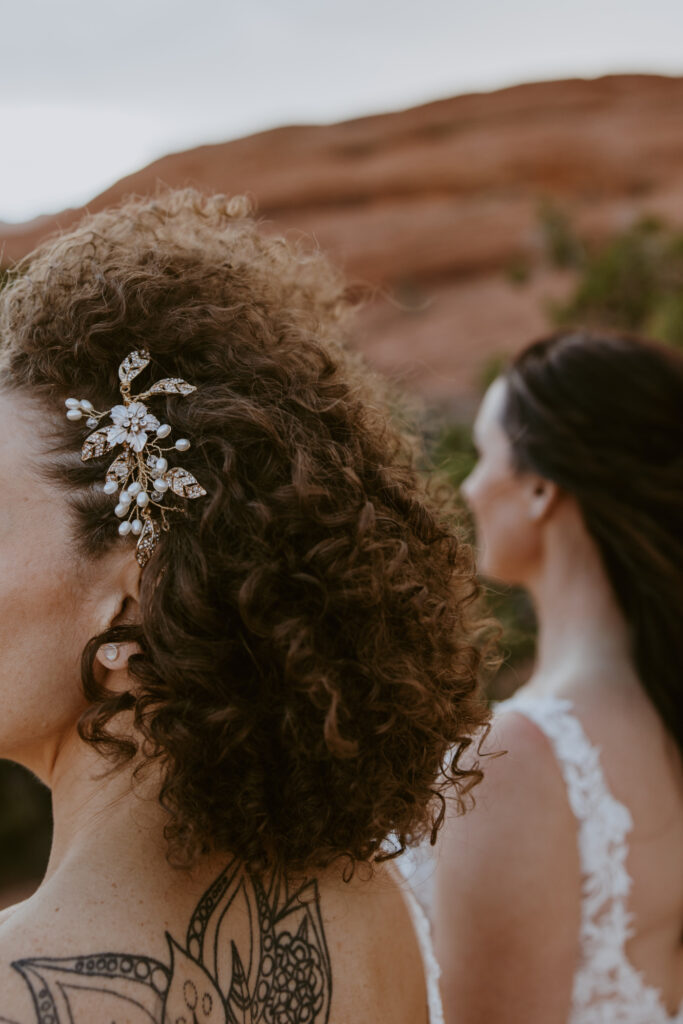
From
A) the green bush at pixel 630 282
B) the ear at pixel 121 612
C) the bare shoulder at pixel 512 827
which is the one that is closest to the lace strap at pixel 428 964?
the bare shoulder at pixel 512 827

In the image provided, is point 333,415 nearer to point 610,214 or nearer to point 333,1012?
point 333,1012

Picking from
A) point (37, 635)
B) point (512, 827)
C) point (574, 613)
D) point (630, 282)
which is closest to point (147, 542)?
point (37, 635)

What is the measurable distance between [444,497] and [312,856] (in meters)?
0.80

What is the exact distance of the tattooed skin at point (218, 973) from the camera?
3.29ft

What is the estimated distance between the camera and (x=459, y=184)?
20.1 m

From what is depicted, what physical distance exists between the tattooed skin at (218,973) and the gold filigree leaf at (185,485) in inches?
20.1

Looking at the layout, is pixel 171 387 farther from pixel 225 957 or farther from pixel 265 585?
pixel 225 957

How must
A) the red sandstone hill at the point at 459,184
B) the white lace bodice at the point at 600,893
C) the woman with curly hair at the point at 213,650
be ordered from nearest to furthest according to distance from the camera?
the woman with curly hair at the point at 213,650
the white lace bodice at the point at 600,893
the red sandstone hill at the point at 459,184

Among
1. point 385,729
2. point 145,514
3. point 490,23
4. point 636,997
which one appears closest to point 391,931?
point 385,729

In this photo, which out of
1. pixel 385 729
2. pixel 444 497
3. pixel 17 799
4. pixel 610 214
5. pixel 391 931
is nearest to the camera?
pixel 385 729

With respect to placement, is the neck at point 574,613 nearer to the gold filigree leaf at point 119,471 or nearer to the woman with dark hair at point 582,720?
the woman with dark hair at point 582,720

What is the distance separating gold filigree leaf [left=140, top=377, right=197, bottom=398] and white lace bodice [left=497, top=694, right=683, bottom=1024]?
1.31 meters

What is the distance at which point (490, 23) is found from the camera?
15164 mm

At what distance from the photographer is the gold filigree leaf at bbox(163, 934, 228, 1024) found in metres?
1.07
